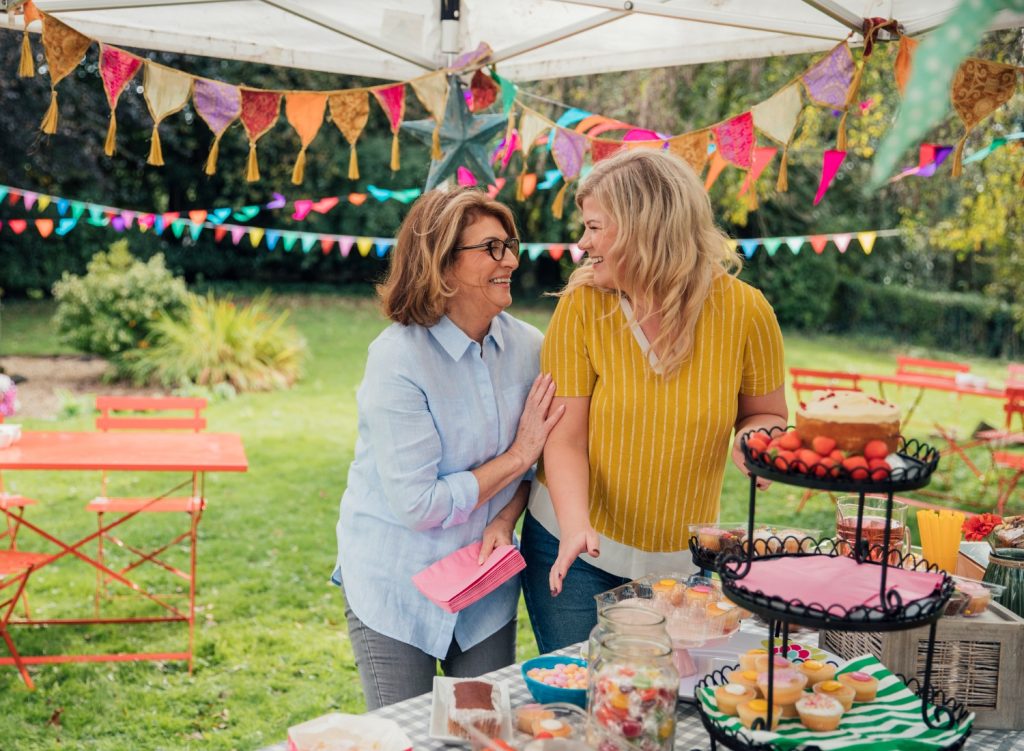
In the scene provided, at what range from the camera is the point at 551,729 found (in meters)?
1.64

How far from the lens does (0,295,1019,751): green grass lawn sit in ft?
12.9

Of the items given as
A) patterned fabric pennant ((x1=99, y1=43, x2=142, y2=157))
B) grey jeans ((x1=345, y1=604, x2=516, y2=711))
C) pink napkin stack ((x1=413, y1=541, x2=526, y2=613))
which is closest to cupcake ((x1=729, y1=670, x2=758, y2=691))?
pink napkin stack ((x1=413, y1=541, x2=526, y2=613))

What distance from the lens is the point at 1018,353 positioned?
55.6ft

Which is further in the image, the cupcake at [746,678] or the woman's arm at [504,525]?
the woman's arm at [504,525]

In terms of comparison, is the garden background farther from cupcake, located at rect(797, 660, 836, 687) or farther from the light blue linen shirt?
cupcake, located at rect(797, 660, 836, 687)

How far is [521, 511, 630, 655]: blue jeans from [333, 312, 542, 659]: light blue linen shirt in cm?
8

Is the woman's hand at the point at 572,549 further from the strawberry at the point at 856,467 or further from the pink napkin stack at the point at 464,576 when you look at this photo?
the strawberry at the point at 856,467

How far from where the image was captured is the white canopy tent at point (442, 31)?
3568mm

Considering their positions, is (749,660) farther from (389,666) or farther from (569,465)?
(389,666)

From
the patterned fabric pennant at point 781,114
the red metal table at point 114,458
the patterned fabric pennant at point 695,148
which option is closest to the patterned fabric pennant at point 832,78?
the patterned fabric pennant at point 781,114

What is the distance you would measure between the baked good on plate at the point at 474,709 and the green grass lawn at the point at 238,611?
93.1 inches

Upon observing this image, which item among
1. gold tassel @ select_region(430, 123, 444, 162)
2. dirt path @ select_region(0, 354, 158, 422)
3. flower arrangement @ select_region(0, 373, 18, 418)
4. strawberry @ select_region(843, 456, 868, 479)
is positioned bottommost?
dirt path @ select_region(0, 354, 158, 422)

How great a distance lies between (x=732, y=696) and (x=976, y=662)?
1.89ft

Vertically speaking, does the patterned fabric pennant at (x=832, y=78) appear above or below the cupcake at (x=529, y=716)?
above
